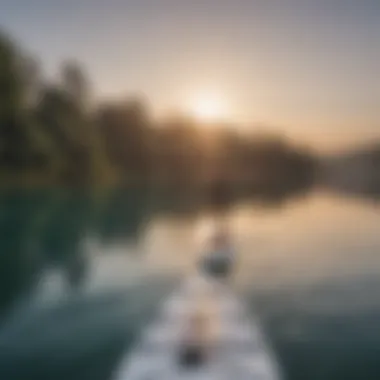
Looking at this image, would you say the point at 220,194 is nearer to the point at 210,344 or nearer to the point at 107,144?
the point at 107,144

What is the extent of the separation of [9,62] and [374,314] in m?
2.36

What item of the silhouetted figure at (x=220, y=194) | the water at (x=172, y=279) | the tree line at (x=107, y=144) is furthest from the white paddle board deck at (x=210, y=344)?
the tree line at (x=107, y=144)

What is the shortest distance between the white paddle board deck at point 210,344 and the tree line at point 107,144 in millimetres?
619

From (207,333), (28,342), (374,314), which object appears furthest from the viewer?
→ (374,314)

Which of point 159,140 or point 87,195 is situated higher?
point 159,140

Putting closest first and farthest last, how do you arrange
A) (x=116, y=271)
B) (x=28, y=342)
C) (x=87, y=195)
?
(x=28, y=342) < (x=116, y=271) < (x=87, y=195)

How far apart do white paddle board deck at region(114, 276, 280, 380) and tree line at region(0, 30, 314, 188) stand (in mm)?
619

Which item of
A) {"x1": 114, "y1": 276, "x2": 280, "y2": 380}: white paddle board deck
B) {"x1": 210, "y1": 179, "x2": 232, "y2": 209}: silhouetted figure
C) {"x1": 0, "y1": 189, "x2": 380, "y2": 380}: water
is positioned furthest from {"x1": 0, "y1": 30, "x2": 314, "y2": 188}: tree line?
{"x1": 114, "y1": 276, "x2": 280, "y2": 380}: white paddle board deck

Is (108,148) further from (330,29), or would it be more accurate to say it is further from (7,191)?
(330,29)

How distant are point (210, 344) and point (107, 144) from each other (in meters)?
1.37

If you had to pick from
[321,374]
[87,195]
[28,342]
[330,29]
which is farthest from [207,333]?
[330,29]

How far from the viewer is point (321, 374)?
2.90m


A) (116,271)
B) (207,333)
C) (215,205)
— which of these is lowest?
(207,333)

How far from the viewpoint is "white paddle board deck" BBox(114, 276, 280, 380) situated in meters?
2.65
